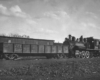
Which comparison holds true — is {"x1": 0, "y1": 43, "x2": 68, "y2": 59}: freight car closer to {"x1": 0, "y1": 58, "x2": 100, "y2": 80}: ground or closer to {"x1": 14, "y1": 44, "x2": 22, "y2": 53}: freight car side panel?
{"x1": 14, "y1": 44, "x2": 22, "y2": 53}: freight car side panel

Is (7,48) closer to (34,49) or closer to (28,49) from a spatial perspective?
(28,49)

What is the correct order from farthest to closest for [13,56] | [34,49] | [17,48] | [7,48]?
[34,49], [17,48], [13,56], [7,48]

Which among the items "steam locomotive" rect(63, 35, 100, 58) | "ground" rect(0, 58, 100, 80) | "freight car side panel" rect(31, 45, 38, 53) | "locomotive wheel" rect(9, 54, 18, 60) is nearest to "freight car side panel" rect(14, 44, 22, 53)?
"locomotive wheel" rect(9, 54, 18, 60)

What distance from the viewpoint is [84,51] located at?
27781mm

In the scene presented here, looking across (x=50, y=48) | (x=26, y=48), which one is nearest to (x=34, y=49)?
(x=26, y=48)

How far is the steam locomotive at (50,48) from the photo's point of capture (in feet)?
63.9

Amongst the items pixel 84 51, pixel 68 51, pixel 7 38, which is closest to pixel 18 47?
pixel 7 38

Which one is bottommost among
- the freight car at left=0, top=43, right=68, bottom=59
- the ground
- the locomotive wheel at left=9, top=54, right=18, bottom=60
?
the ground

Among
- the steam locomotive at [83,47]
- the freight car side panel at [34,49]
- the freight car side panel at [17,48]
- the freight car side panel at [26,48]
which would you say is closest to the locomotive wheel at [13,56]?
the freight car side panel at [17,48]

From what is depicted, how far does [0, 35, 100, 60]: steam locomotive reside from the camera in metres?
19.5

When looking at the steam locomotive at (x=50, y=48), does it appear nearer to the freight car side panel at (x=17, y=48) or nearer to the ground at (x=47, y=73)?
the freight car side panel at (x=17, y=48)

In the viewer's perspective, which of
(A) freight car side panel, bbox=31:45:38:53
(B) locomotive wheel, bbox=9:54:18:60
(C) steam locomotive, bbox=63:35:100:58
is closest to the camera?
(B) locomotive wheel, bbox=9:54:18:60

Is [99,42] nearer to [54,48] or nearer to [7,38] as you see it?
[54,48]

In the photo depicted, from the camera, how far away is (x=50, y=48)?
24547 mm
